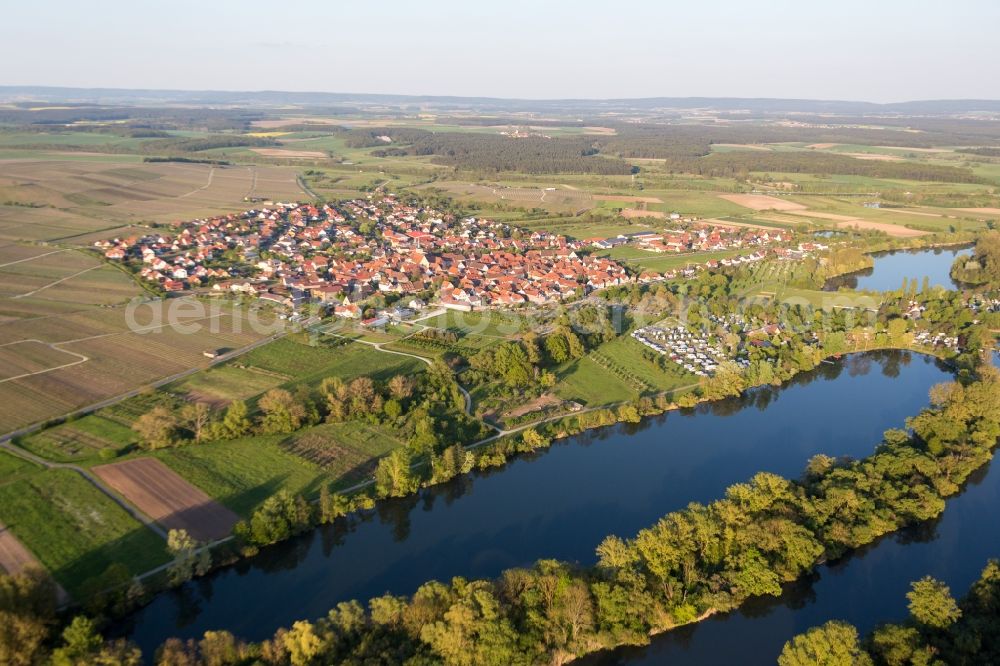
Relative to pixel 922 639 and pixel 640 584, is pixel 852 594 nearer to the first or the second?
pixel 922 639

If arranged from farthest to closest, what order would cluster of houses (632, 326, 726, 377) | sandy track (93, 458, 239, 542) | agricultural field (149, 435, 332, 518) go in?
cluster of houses (632, 326, 726, 377) < agricultural field (149, 435, 332, 518) < sandy track (93, 458, 239, 542)

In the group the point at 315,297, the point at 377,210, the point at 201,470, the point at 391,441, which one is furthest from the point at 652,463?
the point at 377,210

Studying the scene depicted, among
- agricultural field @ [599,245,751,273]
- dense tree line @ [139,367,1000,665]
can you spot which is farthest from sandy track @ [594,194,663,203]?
dense tree line @ [139,367,1000,665]

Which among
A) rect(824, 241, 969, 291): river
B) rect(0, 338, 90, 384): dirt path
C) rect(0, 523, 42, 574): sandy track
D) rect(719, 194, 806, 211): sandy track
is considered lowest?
rect(0, 523, 42, 574): sandy track

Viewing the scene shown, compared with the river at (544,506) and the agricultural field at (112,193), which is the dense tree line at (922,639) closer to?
the river at (544,506)

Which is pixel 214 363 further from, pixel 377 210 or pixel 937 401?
pixel 377 210

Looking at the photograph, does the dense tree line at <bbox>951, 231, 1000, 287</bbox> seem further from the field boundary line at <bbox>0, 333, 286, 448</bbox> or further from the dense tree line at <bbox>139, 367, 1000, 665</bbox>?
the field boundary line at <bbox>0, 333, 286, 448</bbox>
